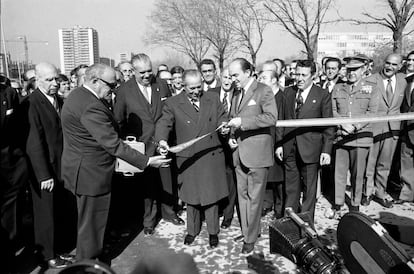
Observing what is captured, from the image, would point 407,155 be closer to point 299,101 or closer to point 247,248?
point 299,101

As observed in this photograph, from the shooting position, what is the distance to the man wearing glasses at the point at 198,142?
392cm

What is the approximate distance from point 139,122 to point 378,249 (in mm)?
3215

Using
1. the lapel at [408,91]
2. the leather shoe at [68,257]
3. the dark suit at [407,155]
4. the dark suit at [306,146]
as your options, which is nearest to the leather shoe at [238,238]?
the dark suit at [306,146]

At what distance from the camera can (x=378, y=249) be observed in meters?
2.04

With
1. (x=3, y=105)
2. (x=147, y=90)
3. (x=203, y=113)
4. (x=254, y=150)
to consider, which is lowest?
(x=254, y=150)

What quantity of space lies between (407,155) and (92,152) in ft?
15.3

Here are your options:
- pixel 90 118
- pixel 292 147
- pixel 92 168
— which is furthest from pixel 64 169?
pixel 292 147

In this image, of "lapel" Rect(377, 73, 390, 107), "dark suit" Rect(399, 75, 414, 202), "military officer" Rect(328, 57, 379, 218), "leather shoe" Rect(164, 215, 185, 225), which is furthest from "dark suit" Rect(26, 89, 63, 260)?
"dark suit" Rect(399, 75, 414, 202)

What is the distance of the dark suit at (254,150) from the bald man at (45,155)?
1.97 meters

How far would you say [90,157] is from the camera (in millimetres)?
3236

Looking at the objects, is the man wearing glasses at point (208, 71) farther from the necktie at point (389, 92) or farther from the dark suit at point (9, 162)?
the dark suit at point (9, 162)

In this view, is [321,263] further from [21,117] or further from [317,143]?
[21,117]

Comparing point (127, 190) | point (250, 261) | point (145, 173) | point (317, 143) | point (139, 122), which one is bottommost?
point (250, 261)

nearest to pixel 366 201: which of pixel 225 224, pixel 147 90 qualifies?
pixel 225 224
